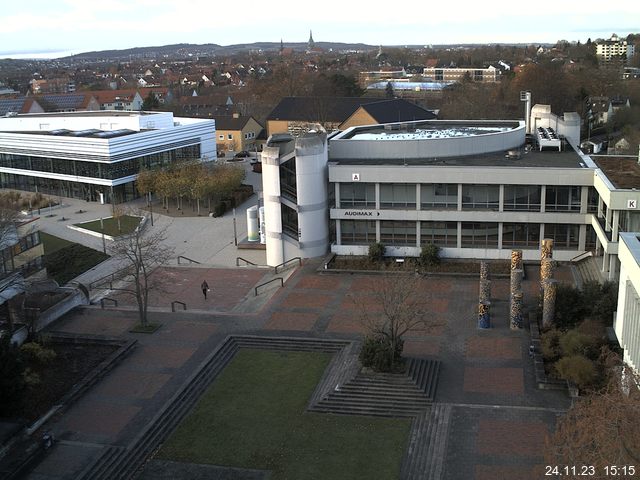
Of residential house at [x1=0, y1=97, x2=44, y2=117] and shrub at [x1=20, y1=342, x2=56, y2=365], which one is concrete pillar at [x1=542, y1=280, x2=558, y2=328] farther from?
residential house at [x1=0, y1=97, x2=44, y2=117]

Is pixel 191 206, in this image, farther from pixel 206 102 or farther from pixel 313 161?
pixel 206 102

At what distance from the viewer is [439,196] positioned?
41250 mm

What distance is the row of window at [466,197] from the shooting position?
130 ft

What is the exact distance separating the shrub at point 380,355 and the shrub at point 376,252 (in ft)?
44.8

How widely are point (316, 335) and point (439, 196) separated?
13.6m

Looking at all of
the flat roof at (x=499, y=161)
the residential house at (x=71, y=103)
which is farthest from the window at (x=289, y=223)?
the residential house at (x=71, y=103)

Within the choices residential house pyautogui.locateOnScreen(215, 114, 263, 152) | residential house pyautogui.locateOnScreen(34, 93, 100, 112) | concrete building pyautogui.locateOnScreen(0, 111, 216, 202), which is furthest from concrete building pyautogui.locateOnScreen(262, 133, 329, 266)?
residential house pyautogui.locateOnScreen(34, 93, 100, 112)

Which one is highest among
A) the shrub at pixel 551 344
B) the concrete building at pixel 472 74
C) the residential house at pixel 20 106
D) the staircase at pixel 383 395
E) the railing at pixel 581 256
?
the concrete building at pixel 472 74

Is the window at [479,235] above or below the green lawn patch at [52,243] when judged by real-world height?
above

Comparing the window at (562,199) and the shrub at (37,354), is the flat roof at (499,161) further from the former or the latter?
the shrub at (37,354)

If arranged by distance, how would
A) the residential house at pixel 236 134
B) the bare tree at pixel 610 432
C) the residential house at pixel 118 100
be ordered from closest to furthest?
the bare tree at pixel 610 432 → the residential house at pixel 236 134 → the residential house at pixel 118 100

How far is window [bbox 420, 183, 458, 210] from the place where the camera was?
41.0 m

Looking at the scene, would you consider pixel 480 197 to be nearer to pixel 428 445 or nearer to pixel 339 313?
pixel 339 313

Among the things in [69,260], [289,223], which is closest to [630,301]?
[289,223]
